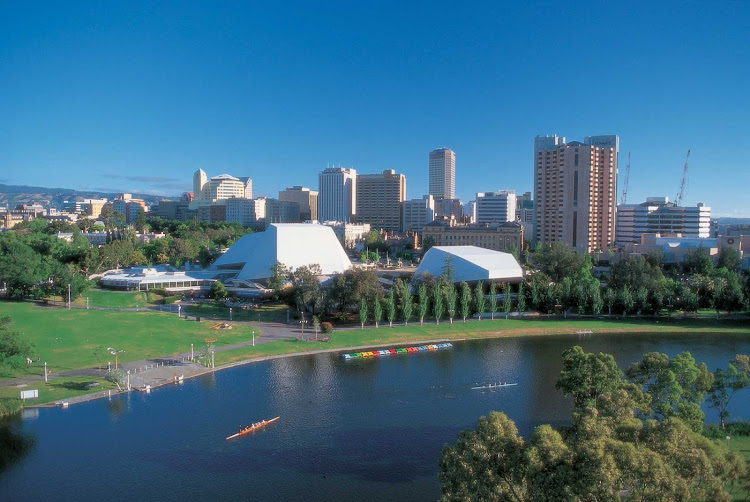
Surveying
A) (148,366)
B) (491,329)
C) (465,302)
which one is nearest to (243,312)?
(148,366)

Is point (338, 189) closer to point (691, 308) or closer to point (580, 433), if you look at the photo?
point (691, 308)

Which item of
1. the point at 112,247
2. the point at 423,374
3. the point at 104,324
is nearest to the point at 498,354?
the point at 423,374

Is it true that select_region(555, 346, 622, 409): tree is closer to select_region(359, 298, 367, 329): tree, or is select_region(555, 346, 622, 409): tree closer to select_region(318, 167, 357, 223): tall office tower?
select_region(359, 298, 367, 329): tree

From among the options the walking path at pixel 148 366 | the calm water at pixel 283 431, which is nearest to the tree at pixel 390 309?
Answer: the walking path at pixel 148 366

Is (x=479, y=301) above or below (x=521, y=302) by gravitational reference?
above

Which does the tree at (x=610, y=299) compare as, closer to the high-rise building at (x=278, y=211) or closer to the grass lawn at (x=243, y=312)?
the grass lawn at (x=243, y=312)

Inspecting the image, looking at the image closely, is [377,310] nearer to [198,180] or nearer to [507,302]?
[507,302]

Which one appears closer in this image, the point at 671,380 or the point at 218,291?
the point at 671,380
